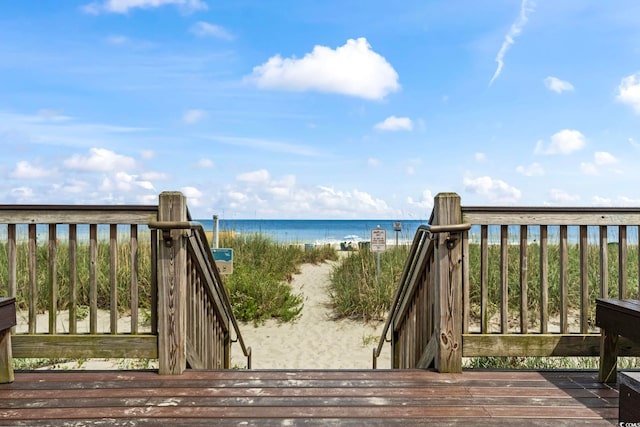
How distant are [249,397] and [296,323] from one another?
6.32m

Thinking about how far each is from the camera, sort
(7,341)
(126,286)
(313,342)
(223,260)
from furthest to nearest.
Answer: (126,286) → (313,342) → (223,260) → (7,341)

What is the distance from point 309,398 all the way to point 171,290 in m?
1.25

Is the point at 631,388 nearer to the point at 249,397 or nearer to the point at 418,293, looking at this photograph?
the point at 249,397

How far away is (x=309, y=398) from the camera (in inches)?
110

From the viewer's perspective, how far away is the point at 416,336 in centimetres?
414

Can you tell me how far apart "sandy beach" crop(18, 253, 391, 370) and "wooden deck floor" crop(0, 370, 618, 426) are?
131 inches

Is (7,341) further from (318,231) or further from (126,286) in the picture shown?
(318,231)

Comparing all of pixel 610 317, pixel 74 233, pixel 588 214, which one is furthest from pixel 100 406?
pixel 588 214

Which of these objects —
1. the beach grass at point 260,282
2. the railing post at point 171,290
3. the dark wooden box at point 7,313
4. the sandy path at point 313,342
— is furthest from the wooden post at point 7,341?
the beach grass at point 260,282

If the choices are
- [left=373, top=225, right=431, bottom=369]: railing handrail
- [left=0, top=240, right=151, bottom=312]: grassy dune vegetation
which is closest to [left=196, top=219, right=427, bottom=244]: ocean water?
[left=373, top=225, right=431, bottom=369]: railing handrail

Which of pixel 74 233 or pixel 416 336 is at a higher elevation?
pixel 74 233

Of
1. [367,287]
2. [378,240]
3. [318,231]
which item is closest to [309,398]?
[378,240]

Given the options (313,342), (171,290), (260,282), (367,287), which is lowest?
(313,342)

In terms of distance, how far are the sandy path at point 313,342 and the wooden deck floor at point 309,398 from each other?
3.64 m
